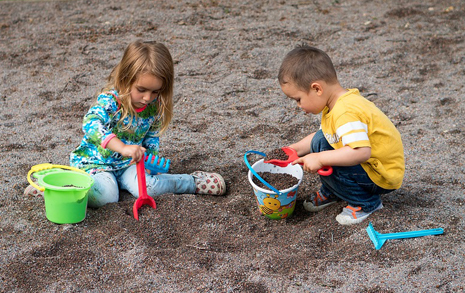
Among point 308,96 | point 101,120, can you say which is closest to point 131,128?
point 101,120

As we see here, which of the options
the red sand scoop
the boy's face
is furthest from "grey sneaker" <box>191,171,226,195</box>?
the boy's face

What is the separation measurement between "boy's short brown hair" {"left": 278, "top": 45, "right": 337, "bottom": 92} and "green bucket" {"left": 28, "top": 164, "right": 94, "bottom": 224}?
1055 millimetres

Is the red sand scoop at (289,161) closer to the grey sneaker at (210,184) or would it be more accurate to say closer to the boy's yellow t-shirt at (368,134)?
the boy's yellow t-shirt at (368,134)

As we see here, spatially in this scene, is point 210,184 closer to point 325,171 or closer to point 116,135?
point 116,135

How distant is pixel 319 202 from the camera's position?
2670 mm

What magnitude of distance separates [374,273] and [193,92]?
2.37 meters

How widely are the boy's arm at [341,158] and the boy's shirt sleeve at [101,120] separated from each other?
962 millimetres

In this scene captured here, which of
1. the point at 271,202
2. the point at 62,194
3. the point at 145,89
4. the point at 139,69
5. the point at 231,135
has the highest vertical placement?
the point at 139,69

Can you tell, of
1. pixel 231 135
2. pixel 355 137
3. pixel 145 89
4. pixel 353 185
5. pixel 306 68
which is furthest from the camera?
pixel 231 135

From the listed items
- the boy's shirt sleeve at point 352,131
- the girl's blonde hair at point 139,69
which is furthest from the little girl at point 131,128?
the boy's shirt sleeve at point 352,131

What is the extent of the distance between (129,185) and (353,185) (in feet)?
3.86

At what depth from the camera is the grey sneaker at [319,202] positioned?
2.66m

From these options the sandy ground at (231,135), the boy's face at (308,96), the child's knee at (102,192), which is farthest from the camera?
the child's knee at (102,192)

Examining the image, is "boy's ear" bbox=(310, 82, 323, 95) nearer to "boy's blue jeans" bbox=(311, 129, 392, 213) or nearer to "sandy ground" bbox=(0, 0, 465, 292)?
"boy's blue jeans" bbox=(311, 129, 392, 213)
